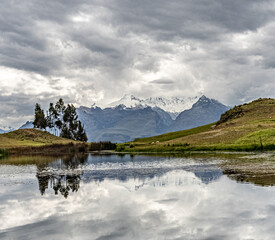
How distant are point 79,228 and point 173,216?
258 inches

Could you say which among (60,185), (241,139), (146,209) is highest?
(241,139)

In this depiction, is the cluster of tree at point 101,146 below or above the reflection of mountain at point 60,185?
above

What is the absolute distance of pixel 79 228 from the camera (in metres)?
21.5

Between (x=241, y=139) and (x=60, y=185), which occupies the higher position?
(x=241, y=139)

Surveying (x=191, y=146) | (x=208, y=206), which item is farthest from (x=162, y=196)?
(x=191, y=146)

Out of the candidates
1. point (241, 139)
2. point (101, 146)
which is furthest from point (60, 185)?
point (101, 146)

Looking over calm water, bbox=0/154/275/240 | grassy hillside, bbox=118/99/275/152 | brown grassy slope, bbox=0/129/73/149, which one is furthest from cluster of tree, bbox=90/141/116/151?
calm water, bbox=0/154/275/240

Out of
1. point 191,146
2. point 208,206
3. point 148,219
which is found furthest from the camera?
point 191,146

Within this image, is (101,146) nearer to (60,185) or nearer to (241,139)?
(241,139)

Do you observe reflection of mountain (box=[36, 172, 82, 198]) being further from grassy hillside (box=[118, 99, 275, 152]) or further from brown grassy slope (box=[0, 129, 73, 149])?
brown grassy slope (box=[0, 129, 73, 149])

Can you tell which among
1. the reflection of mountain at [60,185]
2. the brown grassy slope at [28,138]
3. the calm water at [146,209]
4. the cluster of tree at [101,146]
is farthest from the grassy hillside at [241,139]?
the reflection of mountain at [60,185]

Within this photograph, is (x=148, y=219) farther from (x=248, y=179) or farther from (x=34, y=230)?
(x=248, y=179)

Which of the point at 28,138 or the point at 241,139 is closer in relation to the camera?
the point at 241,139

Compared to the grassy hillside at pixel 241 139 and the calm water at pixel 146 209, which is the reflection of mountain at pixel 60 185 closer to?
the calm water at pixel 146 209
